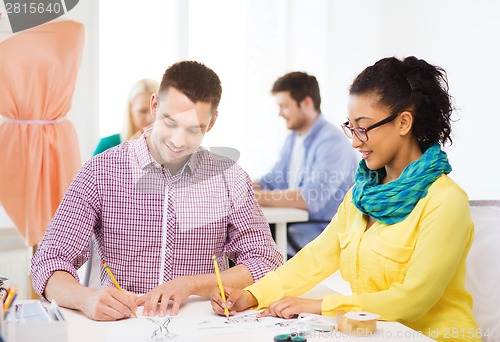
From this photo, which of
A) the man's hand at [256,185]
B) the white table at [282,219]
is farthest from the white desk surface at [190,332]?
the man's hand at [256,185]

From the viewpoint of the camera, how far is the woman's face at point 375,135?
1.62m

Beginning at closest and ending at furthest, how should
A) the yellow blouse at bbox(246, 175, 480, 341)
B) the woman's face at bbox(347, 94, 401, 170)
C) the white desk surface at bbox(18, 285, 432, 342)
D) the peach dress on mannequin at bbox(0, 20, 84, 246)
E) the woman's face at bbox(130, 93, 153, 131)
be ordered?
the white desk surface at bbox(18, 285, 432, 342) < the yellow blouse at bbox(246, 175, 480, 341) < the woman's face at bbox(347, 94, 401, 170) < the peach dress on mannequin at bbox(0, 20, 84, 246) < the woman's face at bbox(130, 93, 153, 131)

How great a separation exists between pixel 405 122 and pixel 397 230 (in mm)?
250

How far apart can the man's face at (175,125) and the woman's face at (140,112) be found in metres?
1.97

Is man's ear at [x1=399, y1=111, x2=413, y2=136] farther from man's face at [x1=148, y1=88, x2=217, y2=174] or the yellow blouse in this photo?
man's face at [x1=148, y1=88, x2=217, y2=174]

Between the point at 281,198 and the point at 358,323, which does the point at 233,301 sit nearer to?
the point at 358,323

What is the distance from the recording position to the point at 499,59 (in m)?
3.74

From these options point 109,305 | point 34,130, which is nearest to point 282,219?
point 34,130

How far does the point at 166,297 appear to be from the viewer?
156 cm

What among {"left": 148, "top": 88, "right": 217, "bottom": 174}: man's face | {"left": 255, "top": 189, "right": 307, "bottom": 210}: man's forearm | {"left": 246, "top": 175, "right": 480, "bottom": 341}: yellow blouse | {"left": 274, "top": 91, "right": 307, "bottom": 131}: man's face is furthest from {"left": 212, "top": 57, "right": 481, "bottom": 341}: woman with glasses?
{"left": 274, "top": 91, "right": 307, "bottom": 131}: man's face

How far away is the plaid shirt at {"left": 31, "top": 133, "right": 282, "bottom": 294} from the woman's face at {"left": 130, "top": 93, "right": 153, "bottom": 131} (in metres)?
1.95

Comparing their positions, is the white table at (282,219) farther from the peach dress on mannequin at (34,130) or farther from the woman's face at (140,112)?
the peach dress on mannequin at (34,130)

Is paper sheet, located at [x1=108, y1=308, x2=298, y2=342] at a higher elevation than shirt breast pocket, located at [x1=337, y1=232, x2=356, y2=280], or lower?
lower

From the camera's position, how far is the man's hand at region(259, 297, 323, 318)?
1501mm
